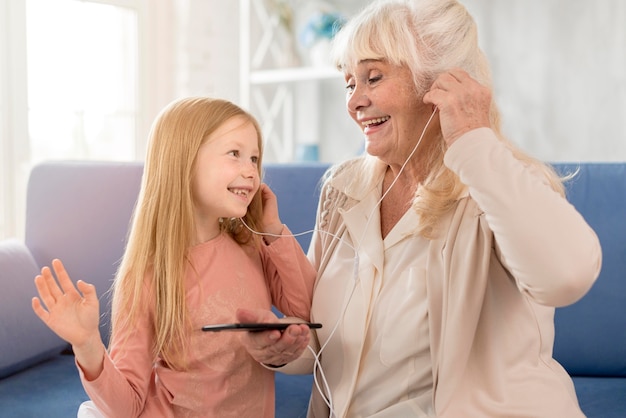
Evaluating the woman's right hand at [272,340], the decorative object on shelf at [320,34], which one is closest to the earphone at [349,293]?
the woman's right hand at [272,340]

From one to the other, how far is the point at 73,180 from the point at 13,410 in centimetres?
78

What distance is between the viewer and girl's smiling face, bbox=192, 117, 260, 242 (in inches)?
59.7

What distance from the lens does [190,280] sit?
1.53 meters

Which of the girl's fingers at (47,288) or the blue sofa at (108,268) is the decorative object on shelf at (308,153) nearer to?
the blue sofa at (108,268)

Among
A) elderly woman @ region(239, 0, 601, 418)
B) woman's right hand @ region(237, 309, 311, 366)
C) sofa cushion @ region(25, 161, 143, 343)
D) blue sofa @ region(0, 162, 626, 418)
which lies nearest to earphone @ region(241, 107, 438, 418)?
elderly woman @ region(239, 0, 601, 418)

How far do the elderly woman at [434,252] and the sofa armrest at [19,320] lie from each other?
0.89 m

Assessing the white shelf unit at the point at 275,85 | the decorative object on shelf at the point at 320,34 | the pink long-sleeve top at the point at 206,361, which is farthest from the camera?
the white shelf unit at the point at 275,85

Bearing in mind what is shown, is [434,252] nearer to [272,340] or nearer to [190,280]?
[272,340]

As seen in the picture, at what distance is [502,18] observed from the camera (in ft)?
12.2

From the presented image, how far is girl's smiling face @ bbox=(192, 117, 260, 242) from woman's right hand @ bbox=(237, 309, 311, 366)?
Result: 0.81 ft

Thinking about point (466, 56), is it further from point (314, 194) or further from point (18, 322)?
point (18, 322)

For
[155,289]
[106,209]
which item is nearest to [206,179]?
[155,289]

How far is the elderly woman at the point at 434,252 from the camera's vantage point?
47.9 inches

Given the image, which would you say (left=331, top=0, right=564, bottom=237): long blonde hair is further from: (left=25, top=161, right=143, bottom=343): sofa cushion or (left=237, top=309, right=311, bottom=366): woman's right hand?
(left=25, top=161, right=143, bottom=343): sofa cushion
